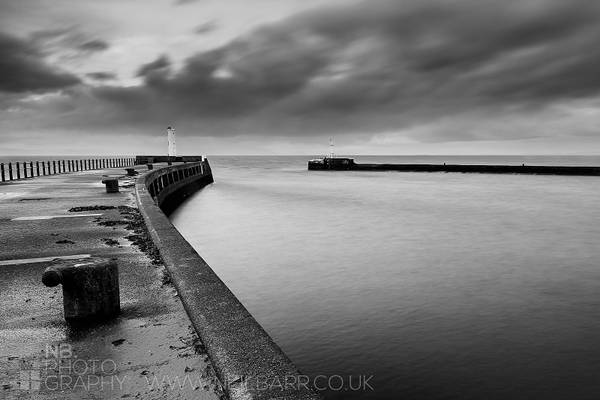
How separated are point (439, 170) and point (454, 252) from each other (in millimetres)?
70653

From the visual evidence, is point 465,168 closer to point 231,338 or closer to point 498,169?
point 498,169

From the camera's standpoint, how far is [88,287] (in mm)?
3242

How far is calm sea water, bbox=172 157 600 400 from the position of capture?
6133 millimetres

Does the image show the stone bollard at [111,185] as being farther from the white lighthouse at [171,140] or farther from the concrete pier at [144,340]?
the white lighthouse at [171,140]

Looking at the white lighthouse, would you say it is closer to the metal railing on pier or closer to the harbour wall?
the metal railing on pier

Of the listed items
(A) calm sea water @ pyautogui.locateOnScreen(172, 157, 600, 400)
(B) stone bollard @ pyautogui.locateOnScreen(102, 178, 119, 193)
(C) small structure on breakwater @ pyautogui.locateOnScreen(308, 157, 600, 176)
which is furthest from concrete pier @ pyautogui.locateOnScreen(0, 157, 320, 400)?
(C) small structure on breakwater @ pyautogui.locateOnScreen(308, 157, 600, 176)

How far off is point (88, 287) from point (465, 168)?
82823 mm

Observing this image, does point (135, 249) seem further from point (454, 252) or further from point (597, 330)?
point (454, 252)

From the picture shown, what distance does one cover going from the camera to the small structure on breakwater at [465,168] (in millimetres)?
66000

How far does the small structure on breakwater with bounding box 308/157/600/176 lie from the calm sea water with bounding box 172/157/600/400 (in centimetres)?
4996

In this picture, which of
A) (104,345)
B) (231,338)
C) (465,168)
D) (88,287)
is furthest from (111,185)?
(465,168)

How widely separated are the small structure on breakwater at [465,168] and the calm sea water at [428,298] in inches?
1967

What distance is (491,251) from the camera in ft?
50.9

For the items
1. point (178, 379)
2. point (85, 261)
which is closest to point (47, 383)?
point (178, 379)
